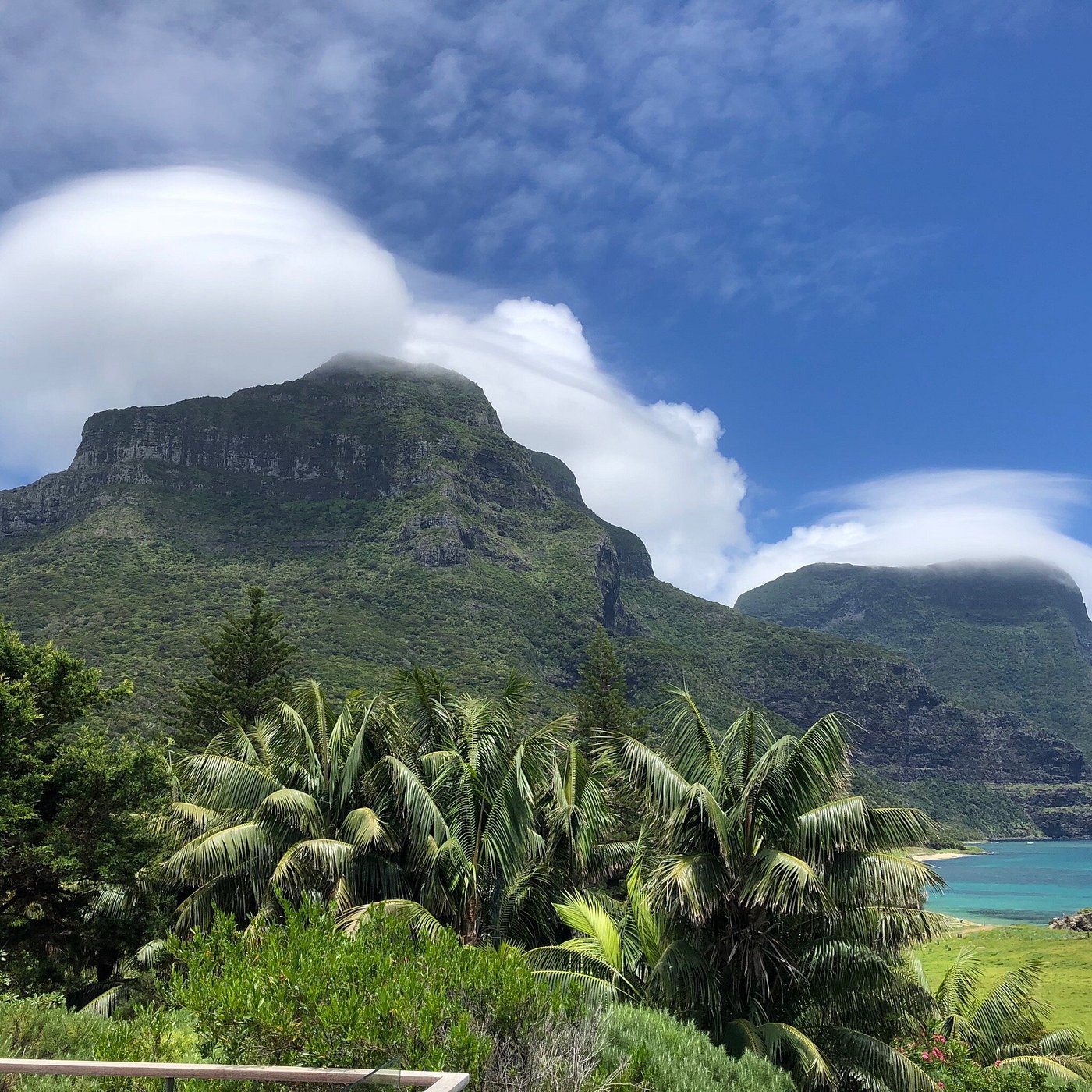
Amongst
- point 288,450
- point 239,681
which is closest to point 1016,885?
point 239,681

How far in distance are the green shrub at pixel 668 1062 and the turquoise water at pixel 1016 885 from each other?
21.5 m

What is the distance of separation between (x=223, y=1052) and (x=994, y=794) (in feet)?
636

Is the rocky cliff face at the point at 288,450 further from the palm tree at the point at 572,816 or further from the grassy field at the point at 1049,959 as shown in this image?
the palm tree at the point at 572,816

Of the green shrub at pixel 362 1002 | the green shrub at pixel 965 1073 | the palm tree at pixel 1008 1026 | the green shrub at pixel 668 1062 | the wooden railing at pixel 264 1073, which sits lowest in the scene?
the palm tree at pixel 1008 1026

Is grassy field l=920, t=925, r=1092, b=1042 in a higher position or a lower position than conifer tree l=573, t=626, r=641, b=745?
lower

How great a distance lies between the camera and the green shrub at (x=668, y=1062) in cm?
525

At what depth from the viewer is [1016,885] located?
77000 mm

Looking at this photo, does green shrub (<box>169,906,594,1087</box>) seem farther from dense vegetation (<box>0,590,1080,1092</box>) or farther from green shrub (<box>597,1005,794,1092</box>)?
green shrub (<box>597,1005,794,1092</box>)

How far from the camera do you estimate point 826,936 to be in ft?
31.0

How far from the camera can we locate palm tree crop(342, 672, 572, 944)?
10.7 m

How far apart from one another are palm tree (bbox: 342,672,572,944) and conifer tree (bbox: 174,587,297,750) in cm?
1842

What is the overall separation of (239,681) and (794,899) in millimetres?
25380

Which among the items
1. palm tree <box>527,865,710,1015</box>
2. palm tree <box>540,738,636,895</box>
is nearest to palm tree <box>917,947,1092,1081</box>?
palm tree <box>527,865,710,1015</box>

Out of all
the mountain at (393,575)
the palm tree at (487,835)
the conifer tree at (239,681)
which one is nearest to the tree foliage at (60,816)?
the palm tree at (487,835)
